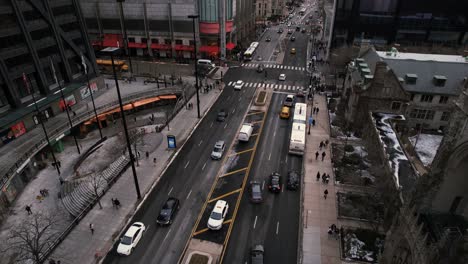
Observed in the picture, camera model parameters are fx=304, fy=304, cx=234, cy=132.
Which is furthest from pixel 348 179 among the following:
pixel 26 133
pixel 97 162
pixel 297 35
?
pixel 297 35

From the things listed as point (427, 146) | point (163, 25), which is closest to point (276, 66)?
point (163, 25)

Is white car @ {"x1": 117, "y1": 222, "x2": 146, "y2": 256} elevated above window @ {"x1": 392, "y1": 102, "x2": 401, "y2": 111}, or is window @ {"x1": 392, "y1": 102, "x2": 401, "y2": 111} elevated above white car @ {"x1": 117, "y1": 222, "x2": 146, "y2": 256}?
window @ {"x1": 392, "y1": 102, "x2": 401, "y2": 111}

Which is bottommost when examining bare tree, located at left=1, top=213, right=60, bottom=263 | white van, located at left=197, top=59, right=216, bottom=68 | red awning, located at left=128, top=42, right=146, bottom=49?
bare tree, located at left=1, top=213, right=60, bottom=263

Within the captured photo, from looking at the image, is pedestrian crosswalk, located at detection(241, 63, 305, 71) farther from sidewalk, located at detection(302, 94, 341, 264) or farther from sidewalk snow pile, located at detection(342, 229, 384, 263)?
sidewalk snow pile, located at detection(342, 229, 384, 263)

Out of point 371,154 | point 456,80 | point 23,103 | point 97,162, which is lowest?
point 97,162

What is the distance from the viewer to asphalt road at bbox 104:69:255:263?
32.8m

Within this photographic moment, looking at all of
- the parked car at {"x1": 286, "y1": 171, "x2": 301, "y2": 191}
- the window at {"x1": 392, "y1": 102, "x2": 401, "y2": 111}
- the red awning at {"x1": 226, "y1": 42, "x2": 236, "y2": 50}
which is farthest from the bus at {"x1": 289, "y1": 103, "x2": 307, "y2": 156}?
the red awning at {"x1": 226, "y1": 42, "x2": 236, "y2": 50}

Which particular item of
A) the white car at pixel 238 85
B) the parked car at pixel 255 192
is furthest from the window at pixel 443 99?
the white car at pixel 238 85

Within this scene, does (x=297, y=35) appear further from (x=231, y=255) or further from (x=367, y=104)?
(x=231, y=255)

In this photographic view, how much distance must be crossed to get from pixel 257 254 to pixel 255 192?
977cm

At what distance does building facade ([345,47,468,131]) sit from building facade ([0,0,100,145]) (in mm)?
57133

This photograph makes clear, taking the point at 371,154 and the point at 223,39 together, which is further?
the point at 223,39

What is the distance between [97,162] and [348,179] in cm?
3926

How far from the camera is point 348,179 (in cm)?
4284
